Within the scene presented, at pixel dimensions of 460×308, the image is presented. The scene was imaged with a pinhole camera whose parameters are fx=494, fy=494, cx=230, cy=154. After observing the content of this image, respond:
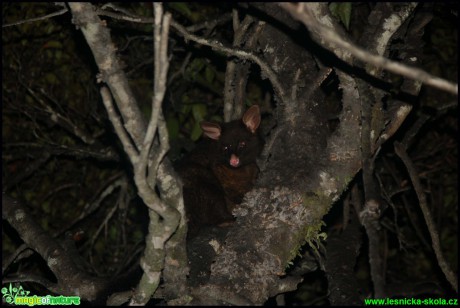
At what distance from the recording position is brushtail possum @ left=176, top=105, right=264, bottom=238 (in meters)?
4.54

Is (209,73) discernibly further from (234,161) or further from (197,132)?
(234,161)

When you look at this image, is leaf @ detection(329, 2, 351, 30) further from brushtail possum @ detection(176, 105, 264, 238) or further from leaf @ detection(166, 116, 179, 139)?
leaf @ detection(166, 116, 179, 139)

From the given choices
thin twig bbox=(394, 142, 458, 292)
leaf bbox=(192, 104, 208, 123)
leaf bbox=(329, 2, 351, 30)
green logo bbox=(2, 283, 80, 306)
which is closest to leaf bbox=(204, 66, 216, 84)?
leaf bbox=(192, 104, 208, 123)

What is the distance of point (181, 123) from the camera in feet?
19.4

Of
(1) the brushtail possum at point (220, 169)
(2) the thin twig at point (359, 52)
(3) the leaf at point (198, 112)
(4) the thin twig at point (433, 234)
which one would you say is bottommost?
(4) the thin twig at point (433, 234)

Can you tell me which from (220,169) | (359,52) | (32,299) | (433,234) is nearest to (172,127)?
(220,169)

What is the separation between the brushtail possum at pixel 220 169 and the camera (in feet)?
14.9

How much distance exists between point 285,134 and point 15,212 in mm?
2192

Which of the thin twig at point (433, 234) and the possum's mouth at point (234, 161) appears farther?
the possum's mouth at point (234, 161)

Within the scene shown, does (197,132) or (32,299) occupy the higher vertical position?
(197,132)

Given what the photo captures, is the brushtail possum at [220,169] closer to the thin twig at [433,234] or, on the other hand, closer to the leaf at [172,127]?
the leaf at [172,127]

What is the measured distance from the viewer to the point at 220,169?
528 centimetres

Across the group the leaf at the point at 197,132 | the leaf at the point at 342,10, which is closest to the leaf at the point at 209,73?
the leaf at the point at 197,132

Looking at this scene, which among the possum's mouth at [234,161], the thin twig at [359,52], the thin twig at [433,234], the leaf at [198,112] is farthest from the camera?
the leaf at [198,112]
